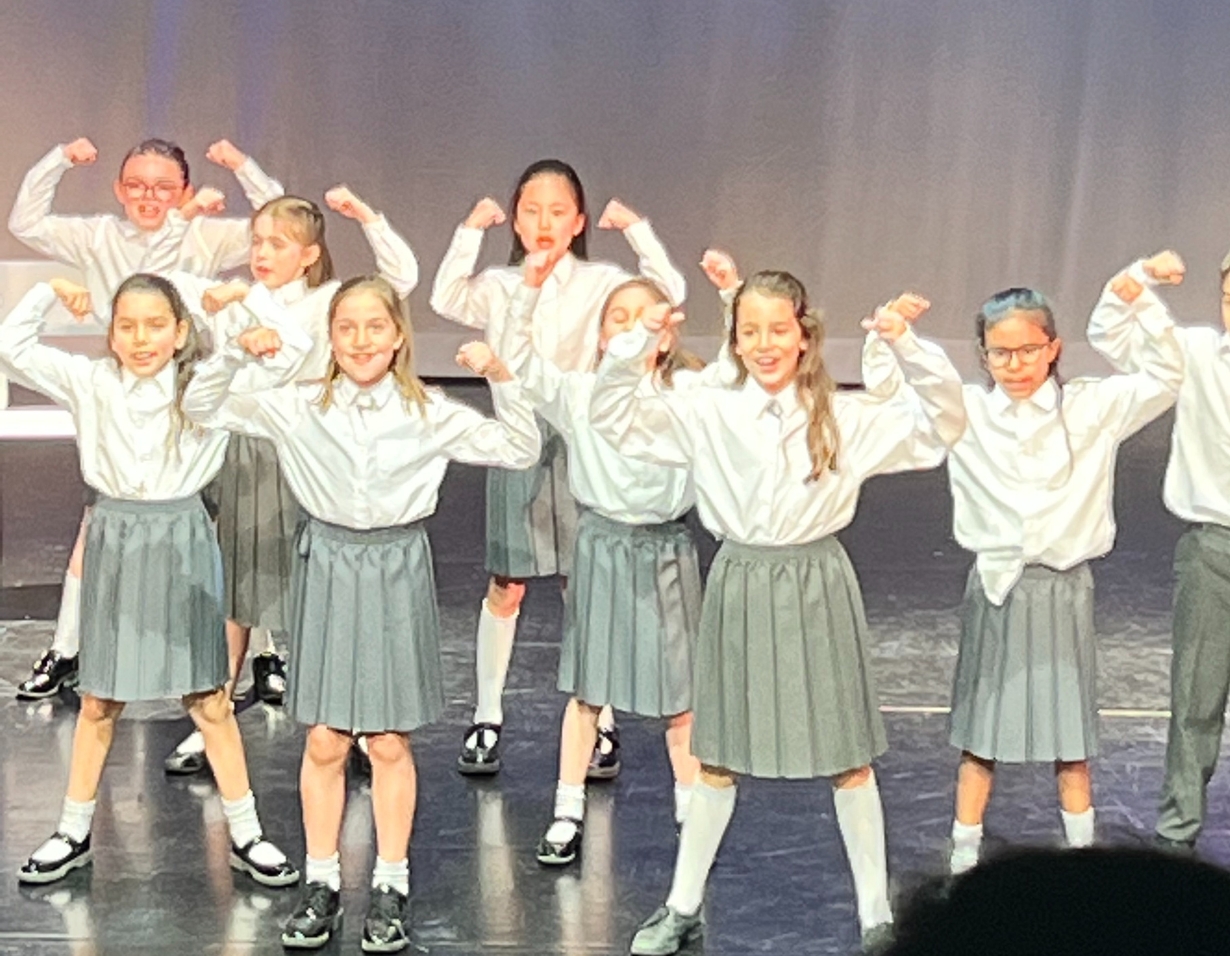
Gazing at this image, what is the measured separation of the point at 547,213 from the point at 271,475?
0.78 m

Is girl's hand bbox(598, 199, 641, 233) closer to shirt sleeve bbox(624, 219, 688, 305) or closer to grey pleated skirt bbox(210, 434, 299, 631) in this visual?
shirt sleeve bbox(624, 219, 688, 305)

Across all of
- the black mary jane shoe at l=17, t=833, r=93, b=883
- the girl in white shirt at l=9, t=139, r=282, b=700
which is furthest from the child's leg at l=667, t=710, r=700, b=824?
the girl in white shirt at l=9, t=139, r=282, b=700

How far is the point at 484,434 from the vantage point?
333 centimetres

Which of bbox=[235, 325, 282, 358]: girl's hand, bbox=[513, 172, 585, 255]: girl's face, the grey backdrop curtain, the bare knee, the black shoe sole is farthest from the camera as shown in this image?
the grey backdrop curtain

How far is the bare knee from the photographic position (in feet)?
13.8

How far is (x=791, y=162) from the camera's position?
8.23 meters


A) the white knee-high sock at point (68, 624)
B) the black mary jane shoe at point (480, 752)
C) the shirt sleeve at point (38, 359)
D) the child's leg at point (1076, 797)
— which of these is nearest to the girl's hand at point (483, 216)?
the shirt sleeve at point (38, 359)

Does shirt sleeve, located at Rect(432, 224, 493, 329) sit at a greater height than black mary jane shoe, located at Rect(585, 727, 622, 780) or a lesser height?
greater

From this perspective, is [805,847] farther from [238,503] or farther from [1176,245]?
[1176,245]

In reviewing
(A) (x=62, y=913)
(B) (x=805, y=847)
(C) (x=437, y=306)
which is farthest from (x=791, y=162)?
(A) (x=62, y=913)

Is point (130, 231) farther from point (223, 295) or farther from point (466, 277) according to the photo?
point (223, 295)

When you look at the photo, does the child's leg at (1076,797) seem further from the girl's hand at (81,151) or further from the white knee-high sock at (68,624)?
the girl's hand at (81,151)

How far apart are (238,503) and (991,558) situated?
5.18 ft

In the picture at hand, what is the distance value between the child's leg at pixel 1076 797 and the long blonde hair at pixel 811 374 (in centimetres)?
76
